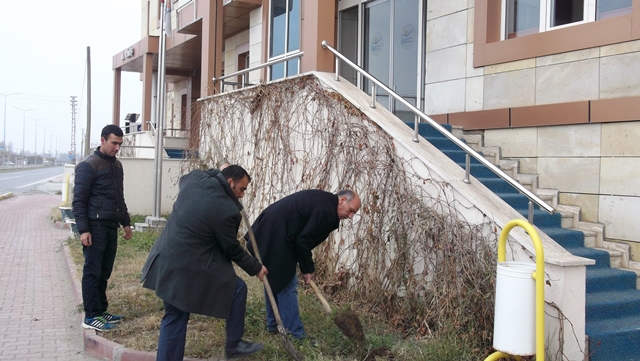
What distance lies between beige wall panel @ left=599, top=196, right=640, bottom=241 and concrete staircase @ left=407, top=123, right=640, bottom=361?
0.34ft

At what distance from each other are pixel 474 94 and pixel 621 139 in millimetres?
2447

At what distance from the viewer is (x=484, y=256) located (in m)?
5.32

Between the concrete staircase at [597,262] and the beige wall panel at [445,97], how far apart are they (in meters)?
0.74

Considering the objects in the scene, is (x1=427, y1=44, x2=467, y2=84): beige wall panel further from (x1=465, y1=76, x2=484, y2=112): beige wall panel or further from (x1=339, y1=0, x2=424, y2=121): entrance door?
(x1=339, y1=0, x2=424, y2=121): entrance door

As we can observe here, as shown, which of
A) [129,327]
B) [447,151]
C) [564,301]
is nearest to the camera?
[564,301]

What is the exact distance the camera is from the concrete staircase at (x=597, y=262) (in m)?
5.20

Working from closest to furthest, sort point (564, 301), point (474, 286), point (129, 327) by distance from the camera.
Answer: point (564, 301), point (474, 286), point (129, 327)

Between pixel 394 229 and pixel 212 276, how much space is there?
7.80ft

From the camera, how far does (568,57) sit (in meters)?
7.29

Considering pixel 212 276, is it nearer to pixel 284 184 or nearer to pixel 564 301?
pixel 564 301

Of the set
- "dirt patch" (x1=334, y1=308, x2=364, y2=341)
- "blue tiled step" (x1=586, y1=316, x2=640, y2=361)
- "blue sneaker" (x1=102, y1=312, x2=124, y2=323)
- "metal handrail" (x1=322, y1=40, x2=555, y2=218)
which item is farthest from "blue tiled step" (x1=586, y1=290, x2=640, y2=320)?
"blue sneaker" (x1=102, y1=312, x2=124, y2=323)

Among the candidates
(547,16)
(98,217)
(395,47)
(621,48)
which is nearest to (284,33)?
(395,47)

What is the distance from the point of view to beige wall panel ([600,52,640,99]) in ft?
21.5

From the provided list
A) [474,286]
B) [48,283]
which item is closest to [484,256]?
[474,286]
